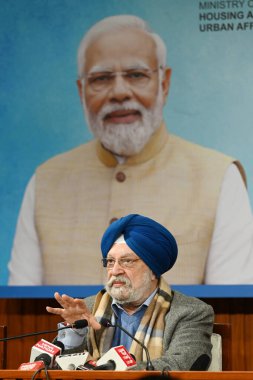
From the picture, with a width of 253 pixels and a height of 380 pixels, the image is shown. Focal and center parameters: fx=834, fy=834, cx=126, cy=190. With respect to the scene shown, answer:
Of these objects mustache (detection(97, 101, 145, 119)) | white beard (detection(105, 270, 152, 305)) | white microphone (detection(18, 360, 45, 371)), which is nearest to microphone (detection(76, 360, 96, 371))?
white microphone (detection(18, 360, 45, 371))

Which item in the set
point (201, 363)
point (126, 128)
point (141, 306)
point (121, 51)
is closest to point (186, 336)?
point (201, 363)

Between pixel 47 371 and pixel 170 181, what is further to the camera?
pixel 170 181

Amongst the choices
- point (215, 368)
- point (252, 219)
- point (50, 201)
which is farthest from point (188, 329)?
point (50, 201)

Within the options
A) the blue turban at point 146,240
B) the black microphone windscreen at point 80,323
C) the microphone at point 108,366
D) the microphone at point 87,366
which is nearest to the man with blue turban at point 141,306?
the blue turban at point 146,240

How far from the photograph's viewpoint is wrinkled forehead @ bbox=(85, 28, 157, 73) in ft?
14.7

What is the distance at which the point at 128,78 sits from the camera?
4.48 m

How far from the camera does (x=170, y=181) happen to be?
4457 millimetres

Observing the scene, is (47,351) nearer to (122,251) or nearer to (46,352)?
(46,352)

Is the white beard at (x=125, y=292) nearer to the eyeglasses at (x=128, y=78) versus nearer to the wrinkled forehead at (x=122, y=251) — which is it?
the wrinkled forehead at (x=122, y=251)

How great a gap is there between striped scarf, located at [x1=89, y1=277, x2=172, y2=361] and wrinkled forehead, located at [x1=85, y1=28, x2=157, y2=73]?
152cm

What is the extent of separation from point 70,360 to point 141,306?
60cm

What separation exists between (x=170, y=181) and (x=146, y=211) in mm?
206

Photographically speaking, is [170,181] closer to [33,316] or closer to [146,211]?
[146,211]

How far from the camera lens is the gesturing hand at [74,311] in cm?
301
